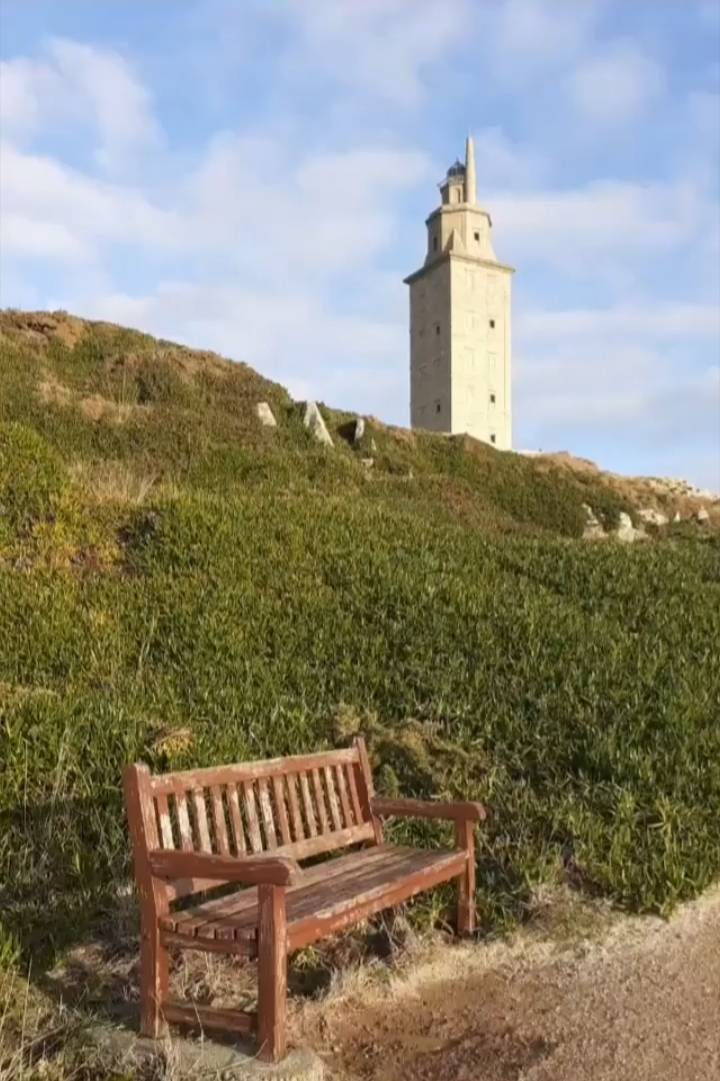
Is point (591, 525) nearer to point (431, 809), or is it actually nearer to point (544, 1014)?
point (431, 809)

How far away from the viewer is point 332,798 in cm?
482

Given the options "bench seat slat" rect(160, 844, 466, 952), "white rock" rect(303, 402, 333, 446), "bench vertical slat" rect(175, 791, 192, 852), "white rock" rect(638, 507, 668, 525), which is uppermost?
"white rock" rect(303, 402, 333, 446)

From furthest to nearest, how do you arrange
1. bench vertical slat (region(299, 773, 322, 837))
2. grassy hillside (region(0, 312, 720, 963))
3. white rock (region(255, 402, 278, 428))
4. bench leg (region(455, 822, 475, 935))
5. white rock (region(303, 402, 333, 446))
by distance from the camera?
white rock (region(303, 402, 333, 446)) → white rock (region(255, 402, 278, 428)) → grassy hillside (region(0, 312, 720, 963)) → bench leg (region(455, 822, 475, 935)) → bench vertical slat (region(299, 773, 322, 837))

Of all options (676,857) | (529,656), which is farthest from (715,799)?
(529,656)

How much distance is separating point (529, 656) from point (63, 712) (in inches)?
130

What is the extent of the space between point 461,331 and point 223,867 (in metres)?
54.2

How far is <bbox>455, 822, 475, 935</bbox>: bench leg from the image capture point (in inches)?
188

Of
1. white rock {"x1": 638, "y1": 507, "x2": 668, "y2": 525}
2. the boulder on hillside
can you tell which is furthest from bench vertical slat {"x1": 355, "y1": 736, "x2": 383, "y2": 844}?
white rock {"x1": 638, "y1": 507, "x2": 668, "y2": 525}

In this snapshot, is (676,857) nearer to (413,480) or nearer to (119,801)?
(119,801)

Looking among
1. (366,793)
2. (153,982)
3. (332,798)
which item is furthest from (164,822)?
(366,793)

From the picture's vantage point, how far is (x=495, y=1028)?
4.01 m

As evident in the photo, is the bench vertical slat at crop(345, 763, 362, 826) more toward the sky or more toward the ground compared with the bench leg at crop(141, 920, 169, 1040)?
more toward the sky

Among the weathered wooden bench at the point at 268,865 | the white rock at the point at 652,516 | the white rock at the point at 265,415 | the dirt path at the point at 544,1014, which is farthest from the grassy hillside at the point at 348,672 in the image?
the white rock at the point at 652,516

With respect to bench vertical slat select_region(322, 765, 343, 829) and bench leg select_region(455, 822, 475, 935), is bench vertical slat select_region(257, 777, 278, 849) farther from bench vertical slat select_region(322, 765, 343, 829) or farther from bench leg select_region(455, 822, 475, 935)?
bench leg select_region(455, 822, 475, 935)
